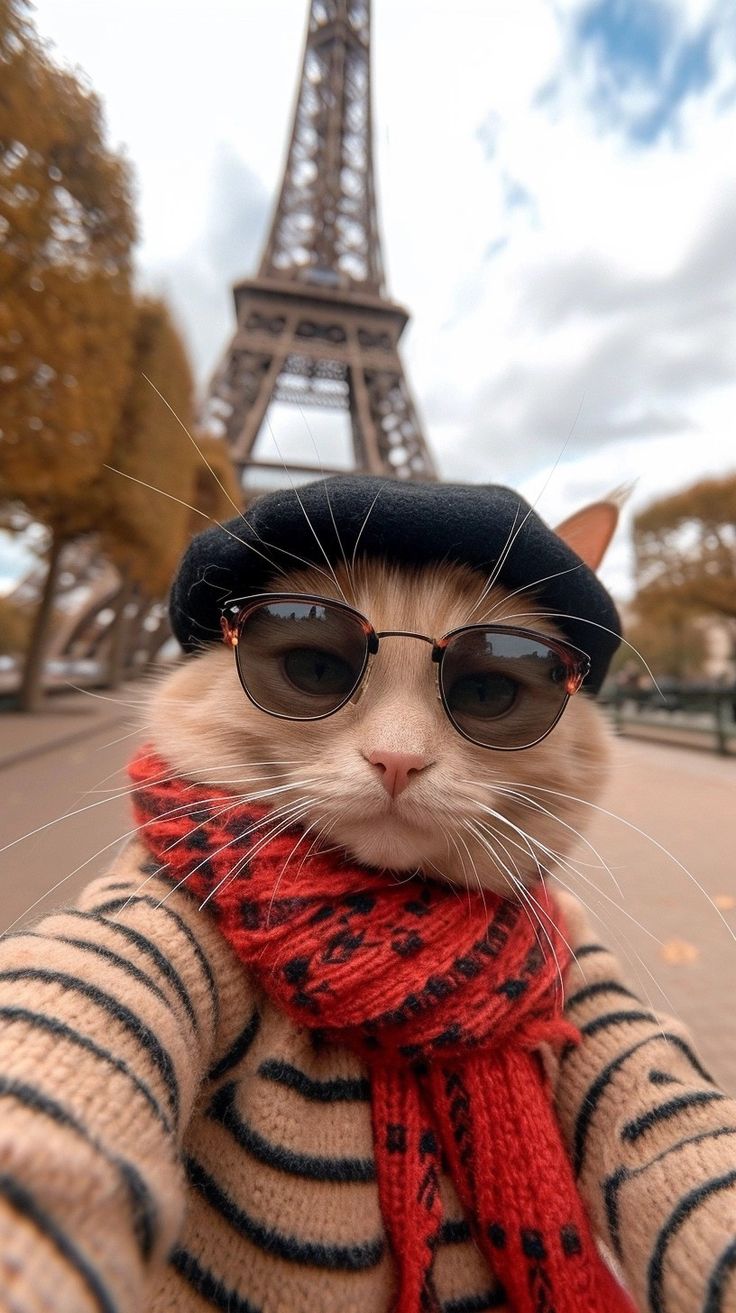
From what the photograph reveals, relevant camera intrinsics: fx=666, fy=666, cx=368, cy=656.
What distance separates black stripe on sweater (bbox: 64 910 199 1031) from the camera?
0.70m

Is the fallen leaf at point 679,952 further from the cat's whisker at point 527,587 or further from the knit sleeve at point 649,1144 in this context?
the cat's whisker at point 527,587

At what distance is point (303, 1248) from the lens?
0.70 metres

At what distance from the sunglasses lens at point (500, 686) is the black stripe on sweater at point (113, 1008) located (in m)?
0.46

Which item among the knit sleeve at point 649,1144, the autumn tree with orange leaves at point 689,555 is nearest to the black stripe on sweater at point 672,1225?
the knit sleeve at point 649,1144

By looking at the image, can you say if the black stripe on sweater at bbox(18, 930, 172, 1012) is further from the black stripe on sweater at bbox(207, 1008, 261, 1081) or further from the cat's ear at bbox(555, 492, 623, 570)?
the cat's ear at bbox(555, 492, 623, 570)

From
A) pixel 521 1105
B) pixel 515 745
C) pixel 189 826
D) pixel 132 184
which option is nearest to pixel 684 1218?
→ pixel 521 1105

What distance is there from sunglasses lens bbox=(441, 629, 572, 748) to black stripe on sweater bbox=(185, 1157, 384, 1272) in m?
0.56

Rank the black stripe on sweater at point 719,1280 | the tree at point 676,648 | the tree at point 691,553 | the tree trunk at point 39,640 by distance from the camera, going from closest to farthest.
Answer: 1. the black stripe on sweater at point 719,1280
2. the tree trunk at point 39,640
3. the tree at point 691,553
4. the tree at point 676,648

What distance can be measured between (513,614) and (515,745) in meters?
0.19

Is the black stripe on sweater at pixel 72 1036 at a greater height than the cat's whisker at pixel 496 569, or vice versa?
the cat's whisker at pixel 496 569

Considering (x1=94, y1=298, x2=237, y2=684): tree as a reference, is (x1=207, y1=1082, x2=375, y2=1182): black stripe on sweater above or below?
below

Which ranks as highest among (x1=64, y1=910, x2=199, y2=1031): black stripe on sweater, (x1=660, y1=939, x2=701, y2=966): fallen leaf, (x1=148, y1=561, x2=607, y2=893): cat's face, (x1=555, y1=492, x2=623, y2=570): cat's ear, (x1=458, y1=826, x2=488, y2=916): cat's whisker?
(x1=555, y1=492, x2=623, y2=570): cat's ear

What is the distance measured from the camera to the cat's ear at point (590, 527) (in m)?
1.13

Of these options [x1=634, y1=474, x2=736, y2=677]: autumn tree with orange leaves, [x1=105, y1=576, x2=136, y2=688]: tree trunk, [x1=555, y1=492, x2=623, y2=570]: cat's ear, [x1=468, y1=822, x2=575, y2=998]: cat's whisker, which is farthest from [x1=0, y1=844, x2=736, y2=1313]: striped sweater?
[x1=634, y1=474, x2=736, y2=677]: autumn tree with orange leaves
